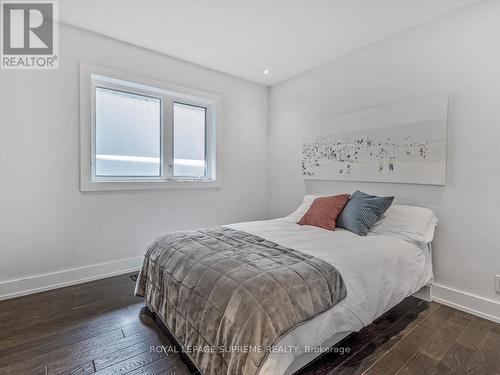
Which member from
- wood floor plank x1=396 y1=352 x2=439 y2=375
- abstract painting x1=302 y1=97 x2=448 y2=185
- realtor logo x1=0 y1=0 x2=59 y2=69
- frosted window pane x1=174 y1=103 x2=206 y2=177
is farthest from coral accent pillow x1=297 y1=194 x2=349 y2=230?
realtor logo x1=0 y1=0 x2=59 y2=69

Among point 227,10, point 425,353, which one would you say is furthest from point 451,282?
point 227,10

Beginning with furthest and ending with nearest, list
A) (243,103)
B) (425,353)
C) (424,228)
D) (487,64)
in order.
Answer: (243,103)
(424,228)
(487,64)
(425,353)

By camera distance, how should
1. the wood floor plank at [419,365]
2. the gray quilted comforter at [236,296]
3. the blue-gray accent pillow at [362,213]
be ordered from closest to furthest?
the gray quilted comforter at [236,296]
the wood floor plank at [419,365]
the blue-gray accent pillow at [362,213]

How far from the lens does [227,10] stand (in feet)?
7.49

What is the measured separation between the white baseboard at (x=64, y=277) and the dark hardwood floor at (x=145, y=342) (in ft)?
0.33

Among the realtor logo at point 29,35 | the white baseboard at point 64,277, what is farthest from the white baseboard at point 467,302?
the realtor logo at point 29,35

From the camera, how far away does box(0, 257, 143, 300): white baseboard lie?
7.68 feet

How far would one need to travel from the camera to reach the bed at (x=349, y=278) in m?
1.29

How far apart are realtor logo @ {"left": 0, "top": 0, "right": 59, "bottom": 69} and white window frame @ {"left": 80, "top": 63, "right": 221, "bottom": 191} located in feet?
1.00

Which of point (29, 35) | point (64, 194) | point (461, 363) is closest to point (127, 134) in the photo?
point (64, 194)

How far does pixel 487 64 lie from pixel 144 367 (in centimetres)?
326

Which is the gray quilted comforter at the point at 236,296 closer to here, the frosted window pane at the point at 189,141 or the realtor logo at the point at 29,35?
the frosted window pane at the point at 189,141

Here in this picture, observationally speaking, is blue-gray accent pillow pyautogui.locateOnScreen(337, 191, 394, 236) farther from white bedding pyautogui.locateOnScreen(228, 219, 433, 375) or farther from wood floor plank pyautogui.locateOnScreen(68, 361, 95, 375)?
wood floor plank pyautogui.locateOnScreen(68, 361, 95, 375)

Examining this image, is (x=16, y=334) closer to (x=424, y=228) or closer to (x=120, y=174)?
(x=120, y=174)
